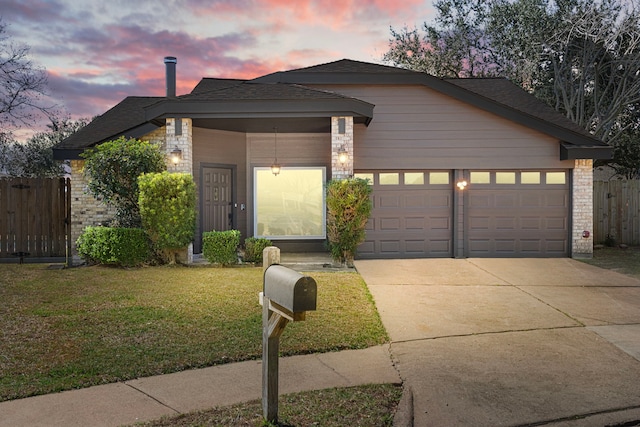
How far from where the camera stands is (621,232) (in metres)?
16.3

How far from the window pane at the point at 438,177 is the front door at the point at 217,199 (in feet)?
16.8

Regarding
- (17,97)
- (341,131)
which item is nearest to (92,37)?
(17,97)

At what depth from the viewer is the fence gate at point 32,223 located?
1266cm

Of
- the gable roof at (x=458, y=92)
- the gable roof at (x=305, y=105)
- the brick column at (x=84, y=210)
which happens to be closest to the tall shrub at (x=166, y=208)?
the gable roof at (x=305, y=105)

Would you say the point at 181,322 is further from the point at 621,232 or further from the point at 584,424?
the point at 621,232

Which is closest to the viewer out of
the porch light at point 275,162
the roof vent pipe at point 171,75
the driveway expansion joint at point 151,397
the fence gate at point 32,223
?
the driveway expansion joint at point 151,397

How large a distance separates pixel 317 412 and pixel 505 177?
1110cm

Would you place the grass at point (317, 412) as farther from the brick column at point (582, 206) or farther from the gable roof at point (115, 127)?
the brick column at point (582, 206)

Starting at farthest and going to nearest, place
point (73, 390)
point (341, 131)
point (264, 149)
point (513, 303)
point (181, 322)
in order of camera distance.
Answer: point (264, 149)
point (341, 131)
point (513, 303)
point (181, 322)
point (73, 390)

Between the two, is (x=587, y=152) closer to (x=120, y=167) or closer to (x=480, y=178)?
(x=480, y=178)

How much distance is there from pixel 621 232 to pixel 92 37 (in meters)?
17.1

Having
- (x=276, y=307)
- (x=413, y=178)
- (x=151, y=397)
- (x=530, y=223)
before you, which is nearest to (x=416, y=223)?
(x=413, y=178)

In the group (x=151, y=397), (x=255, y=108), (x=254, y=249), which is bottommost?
(x=151, y=397)

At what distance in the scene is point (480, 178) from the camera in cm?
1385
